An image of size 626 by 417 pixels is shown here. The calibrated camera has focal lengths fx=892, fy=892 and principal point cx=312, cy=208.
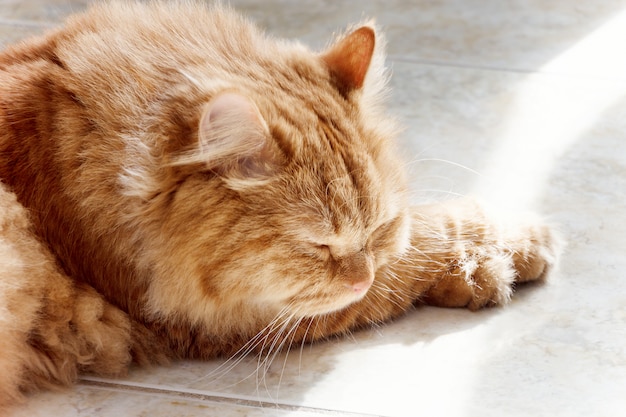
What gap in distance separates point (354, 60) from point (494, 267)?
56 centimetres

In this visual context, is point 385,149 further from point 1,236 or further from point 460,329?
point 1,236

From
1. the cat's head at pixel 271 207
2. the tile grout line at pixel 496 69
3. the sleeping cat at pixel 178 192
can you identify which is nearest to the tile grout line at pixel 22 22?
the tile grout line at pixel 496 69

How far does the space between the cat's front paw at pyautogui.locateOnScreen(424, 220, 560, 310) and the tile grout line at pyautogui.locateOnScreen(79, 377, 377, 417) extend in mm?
424

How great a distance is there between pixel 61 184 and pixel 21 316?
0.86 feet

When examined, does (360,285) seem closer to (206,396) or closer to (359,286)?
(359,286)

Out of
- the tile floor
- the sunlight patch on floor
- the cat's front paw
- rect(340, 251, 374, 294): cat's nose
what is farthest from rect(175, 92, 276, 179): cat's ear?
the sunlight patch on floor

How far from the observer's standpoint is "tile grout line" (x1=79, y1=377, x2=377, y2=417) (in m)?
1.72

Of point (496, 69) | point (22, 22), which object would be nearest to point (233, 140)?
point (496, 69)

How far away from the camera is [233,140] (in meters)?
1.58

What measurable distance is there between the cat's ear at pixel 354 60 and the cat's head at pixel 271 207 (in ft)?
0.28

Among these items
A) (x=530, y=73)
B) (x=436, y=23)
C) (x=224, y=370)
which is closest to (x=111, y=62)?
(x=224, y=370)

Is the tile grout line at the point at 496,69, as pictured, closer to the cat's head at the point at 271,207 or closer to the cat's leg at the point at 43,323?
the cat's head at the point at 271,207

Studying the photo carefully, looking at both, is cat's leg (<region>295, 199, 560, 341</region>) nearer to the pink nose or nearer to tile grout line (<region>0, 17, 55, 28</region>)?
the pink nose

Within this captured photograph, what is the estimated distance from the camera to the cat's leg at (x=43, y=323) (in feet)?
5.51
